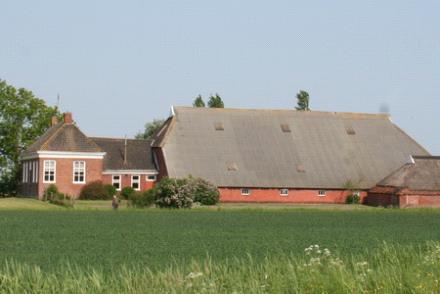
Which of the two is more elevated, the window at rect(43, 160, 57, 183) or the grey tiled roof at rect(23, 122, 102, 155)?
the grey tiled roof at rect(23, 122, 102, 155)

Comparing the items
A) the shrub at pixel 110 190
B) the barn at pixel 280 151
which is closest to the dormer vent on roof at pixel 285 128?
the barn at pixel 280 151

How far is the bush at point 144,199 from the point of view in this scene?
192 feet

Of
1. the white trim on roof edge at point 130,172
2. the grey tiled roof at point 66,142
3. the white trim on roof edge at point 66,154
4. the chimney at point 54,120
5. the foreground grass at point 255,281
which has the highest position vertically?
the chimney at point 54,120

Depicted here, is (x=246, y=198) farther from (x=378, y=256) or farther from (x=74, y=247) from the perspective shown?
(x=378, y=256)

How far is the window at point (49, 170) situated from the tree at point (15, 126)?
10582 millimetres

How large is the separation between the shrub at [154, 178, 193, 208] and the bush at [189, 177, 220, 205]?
1.29m

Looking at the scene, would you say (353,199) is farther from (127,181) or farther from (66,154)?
(66,154)

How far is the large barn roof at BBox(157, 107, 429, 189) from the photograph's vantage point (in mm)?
70125

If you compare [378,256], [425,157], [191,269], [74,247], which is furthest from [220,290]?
[425,157]

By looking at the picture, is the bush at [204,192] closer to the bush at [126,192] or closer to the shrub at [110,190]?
the bush at [126,192]

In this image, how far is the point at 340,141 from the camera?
76125mm

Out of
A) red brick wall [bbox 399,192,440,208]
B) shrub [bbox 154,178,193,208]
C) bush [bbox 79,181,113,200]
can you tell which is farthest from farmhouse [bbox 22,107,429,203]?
shrub [bbox 154,178,193,208]

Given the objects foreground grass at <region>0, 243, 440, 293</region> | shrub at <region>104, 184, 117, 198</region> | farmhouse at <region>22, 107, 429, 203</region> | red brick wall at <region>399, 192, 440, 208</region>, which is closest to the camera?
foreground grass at <region>0, 243, 440, 293</region>

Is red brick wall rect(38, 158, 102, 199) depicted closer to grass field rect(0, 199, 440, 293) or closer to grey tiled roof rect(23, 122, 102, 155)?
grey tiled roof rect(23, 122, 102, 155)
